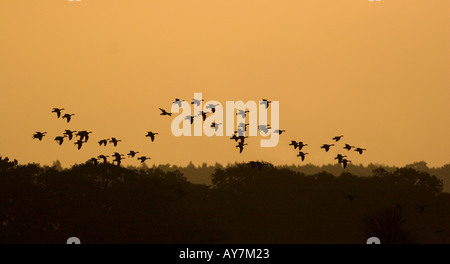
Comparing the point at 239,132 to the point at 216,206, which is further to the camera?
the point at 216,206

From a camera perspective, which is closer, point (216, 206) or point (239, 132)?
point (239, 132)

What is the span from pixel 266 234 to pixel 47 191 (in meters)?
31.5

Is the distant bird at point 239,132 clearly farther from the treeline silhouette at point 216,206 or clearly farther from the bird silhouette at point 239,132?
the treeline silhouette at point 216,206

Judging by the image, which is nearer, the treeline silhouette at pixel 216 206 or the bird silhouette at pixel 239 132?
the bird silhouette at pixel 239 132

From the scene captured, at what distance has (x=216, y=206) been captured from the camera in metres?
121

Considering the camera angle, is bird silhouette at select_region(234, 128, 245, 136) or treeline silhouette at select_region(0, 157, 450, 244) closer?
bird silhouette at select_region(234, 128, 245, 136)

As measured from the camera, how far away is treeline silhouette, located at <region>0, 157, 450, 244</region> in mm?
92688

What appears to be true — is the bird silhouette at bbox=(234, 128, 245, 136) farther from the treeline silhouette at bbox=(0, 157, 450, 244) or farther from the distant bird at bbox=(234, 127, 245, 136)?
the treeline silhouette at bbox=(0, 157, 450, 244)

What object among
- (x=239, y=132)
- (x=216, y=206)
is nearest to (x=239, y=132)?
(x=239, y=132)

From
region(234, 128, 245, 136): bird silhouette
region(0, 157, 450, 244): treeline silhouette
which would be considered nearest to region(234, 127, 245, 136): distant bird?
region(234, 128, 245, 136): bird silhouette

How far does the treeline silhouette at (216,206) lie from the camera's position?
92.7 metres

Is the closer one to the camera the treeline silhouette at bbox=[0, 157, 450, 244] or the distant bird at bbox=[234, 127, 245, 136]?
the distant bird at bbox=[234, 127, 245, 136]

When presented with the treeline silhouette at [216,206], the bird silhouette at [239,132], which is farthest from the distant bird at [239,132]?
the treeline silhouette at [216,206]

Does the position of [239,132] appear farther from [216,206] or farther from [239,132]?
[216,206]
